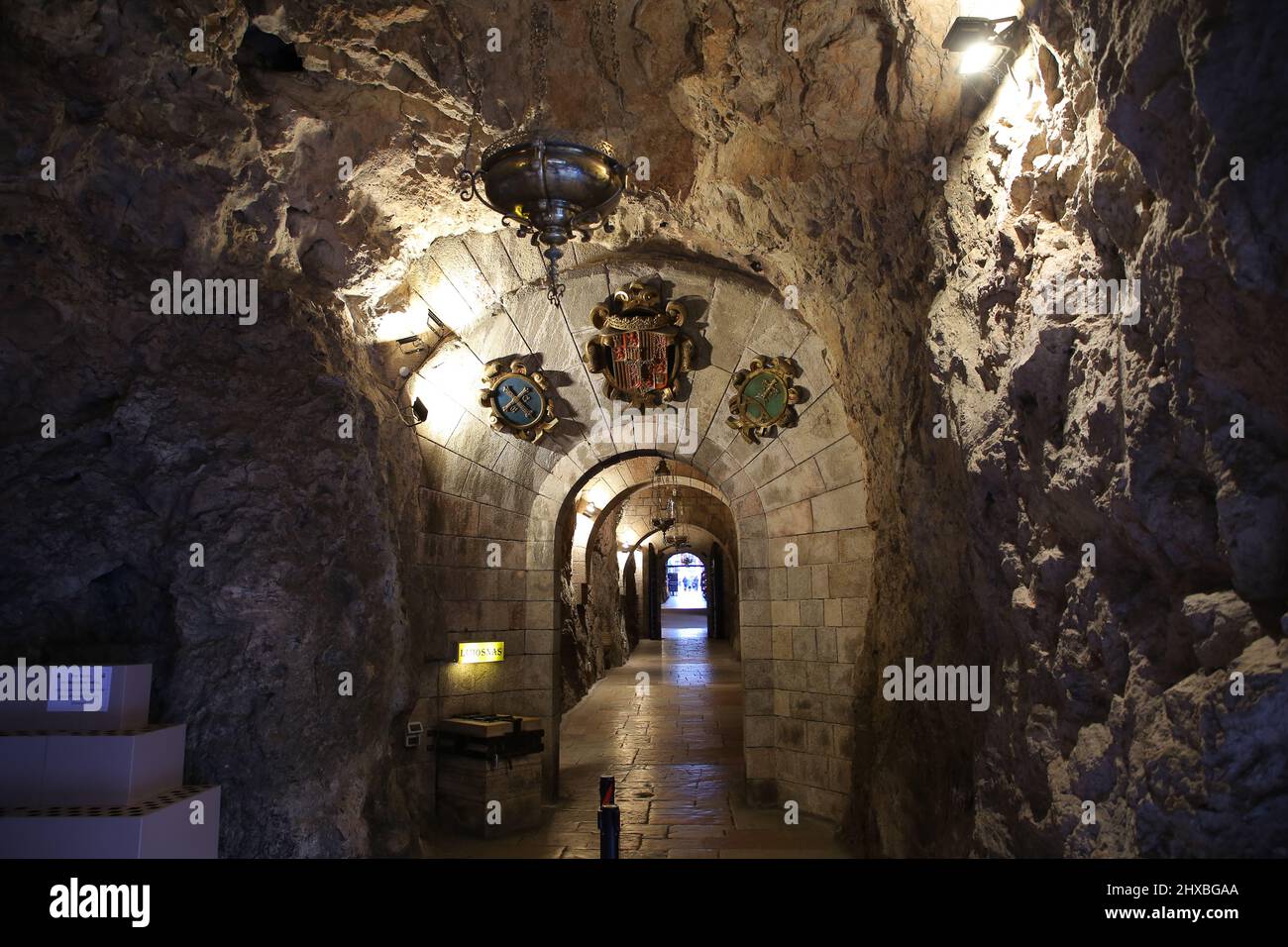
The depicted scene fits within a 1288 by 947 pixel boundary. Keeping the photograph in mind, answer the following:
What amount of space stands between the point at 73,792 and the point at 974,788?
3.78 m

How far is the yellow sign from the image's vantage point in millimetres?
7102

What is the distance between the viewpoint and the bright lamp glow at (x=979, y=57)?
324 cm

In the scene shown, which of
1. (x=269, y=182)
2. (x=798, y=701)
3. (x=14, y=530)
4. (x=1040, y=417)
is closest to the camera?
(x=1040, y=417)

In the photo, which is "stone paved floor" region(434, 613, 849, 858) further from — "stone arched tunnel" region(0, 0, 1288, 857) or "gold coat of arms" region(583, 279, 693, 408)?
"gold coat of arms" region(583, 279, 693, 408)

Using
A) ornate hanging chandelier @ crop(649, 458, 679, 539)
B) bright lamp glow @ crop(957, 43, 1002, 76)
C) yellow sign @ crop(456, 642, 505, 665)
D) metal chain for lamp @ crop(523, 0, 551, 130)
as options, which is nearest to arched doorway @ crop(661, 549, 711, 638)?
ornate hanging chandelier @ crop(649, 458, 679, 539)

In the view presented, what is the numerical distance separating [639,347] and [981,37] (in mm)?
4186

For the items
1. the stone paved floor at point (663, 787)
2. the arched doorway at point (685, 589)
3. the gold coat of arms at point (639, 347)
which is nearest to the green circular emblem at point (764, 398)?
the gold coat of arms at point (639, 347)

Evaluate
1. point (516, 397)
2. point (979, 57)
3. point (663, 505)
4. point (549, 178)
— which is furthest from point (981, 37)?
point (663, 505)

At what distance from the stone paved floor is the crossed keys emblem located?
340cm

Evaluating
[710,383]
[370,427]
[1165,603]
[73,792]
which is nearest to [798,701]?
[710,383]

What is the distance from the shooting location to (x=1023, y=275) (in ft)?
10.5

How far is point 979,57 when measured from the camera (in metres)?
3.33

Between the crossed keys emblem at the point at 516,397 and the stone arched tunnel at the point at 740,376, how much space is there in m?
0.12
